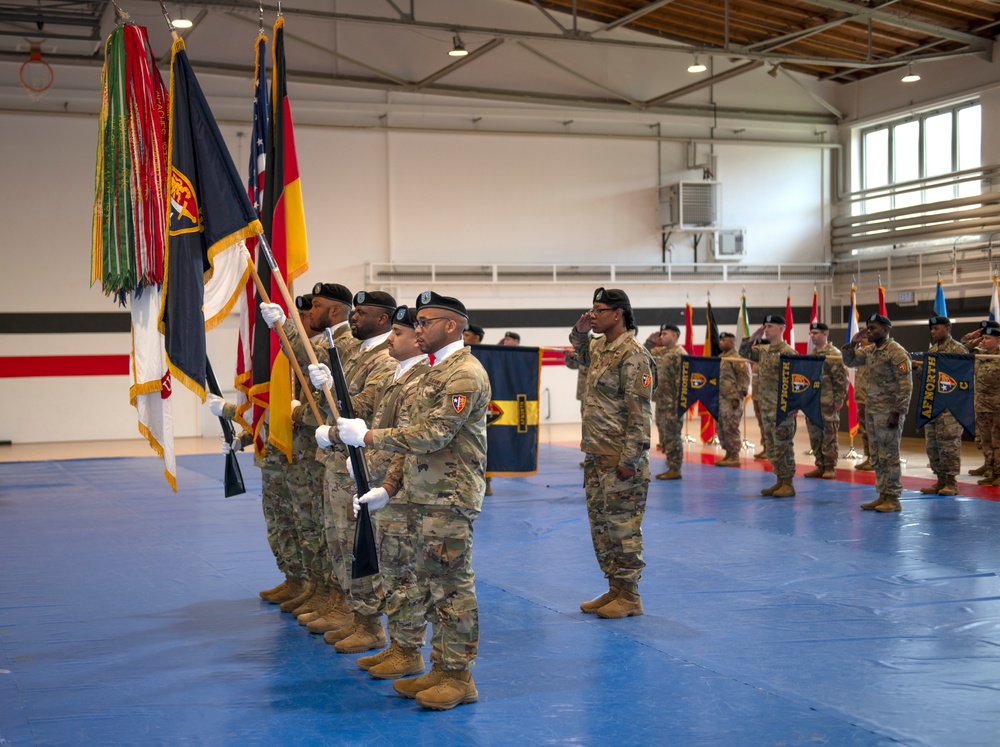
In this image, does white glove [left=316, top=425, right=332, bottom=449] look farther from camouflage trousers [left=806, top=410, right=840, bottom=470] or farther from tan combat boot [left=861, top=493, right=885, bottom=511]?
camouflage trousers [left=806, top=410, right=840, bottom=470]

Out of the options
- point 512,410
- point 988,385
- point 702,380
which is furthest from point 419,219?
point 988,385

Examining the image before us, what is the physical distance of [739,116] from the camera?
875 inches

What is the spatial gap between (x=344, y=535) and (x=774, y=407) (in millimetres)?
7624

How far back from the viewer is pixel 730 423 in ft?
46.0

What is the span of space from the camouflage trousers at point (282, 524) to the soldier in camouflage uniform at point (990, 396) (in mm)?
8561

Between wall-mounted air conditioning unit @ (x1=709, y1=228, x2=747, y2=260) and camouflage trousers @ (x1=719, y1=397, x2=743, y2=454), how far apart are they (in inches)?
334

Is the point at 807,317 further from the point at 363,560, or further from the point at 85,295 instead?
the point at 363,560

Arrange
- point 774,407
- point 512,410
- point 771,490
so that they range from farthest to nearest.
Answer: point 774,407 → point 771,490 → point 512,410

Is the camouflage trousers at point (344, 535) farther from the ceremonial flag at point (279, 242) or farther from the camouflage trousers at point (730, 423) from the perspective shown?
the camouflage trousers at point (730, 423)

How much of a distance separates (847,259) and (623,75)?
21.3ft

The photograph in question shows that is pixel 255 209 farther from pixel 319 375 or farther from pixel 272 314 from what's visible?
pixel 319 375

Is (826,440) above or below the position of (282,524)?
below

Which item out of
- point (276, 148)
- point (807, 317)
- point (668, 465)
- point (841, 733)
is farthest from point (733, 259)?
point (841, 733)

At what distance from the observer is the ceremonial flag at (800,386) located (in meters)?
11.6
